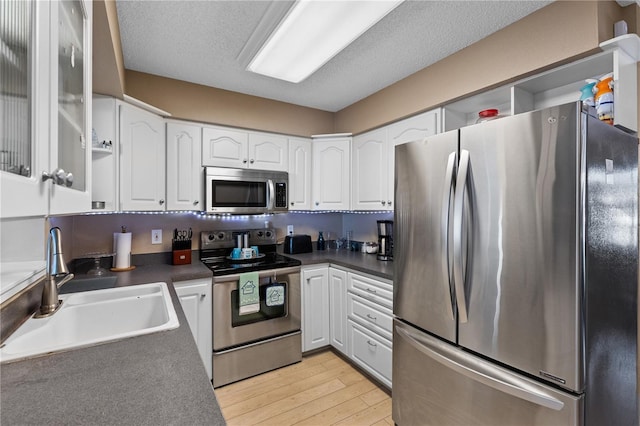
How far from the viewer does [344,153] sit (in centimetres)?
309

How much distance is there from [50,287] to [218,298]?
113 centimetres

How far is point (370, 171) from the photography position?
2836 millimetres

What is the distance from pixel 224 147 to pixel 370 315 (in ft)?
6.29

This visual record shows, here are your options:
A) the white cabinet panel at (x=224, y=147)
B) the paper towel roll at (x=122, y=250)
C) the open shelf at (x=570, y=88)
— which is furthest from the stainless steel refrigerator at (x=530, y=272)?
the paper towel roll at (x=122, y=250)

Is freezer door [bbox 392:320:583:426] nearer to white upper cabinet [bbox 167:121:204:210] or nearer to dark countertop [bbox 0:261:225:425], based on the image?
dark countertop [bbox 0:261:225:425]

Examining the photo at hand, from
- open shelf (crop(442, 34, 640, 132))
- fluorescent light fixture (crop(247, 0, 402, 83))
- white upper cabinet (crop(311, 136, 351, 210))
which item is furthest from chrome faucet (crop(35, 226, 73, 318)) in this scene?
open shelf (crop(442, 34, 640, 132))

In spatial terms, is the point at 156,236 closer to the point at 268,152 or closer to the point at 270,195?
the point at 270,195

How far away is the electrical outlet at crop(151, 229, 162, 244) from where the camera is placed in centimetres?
257

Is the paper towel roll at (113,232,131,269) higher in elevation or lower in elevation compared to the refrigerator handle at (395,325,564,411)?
higher

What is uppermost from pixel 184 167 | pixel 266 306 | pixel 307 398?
pixel 184 167

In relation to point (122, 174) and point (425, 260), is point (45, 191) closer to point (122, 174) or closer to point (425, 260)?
point (425, 260)

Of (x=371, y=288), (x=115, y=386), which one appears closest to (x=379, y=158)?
(x=371, y=288)

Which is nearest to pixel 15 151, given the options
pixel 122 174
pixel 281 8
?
pixel 281 8

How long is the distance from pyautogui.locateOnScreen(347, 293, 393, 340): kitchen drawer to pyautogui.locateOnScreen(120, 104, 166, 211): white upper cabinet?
175cm
